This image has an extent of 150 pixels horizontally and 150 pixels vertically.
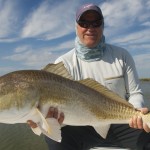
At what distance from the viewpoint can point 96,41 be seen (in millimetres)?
5852

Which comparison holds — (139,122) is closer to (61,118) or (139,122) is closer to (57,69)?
(61,118)

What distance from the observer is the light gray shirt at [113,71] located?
5754mm

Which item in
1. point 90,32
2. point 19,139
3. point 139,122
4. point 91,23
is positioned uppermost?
point 91,23

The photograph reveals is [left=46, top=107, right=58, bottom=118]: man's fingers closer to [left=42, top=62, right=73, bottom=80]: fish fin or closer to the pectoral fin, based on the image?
the pectoral fin

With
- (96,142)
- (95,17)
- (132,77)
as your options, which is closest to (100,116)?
(96,142)

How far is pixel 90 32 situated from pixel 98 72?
27.1 inches

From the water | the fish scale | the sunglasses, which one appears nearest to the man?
the sunglasses

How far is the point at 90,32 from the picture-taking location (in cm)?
569

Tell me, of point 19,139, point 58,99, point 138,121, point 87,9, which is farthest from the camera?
point 19,139

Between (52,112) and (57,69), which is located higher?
(57,69)

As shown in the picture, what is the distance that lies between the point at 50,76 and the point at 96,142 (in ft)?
5.60

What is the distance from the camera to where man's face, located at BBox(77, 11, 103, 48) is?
568cm

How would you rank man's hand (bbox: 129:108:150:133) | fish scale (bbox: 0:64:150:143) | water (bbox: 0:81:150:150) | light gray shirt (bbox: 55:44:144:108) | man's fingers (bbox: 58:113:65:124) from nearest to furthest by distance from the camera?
fish scale (bbox: 0:64:150:143) → man's fingers (bbox: 58:113:65:124) → man's hand (bbox: 129:108:150:133) → light gray shirt (bbox: 55:44:144:108) → water (bbox: 0:81:150:150)

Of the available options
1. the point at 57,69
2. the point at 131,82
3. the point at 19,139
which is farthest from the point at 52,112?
the point at 19,139
